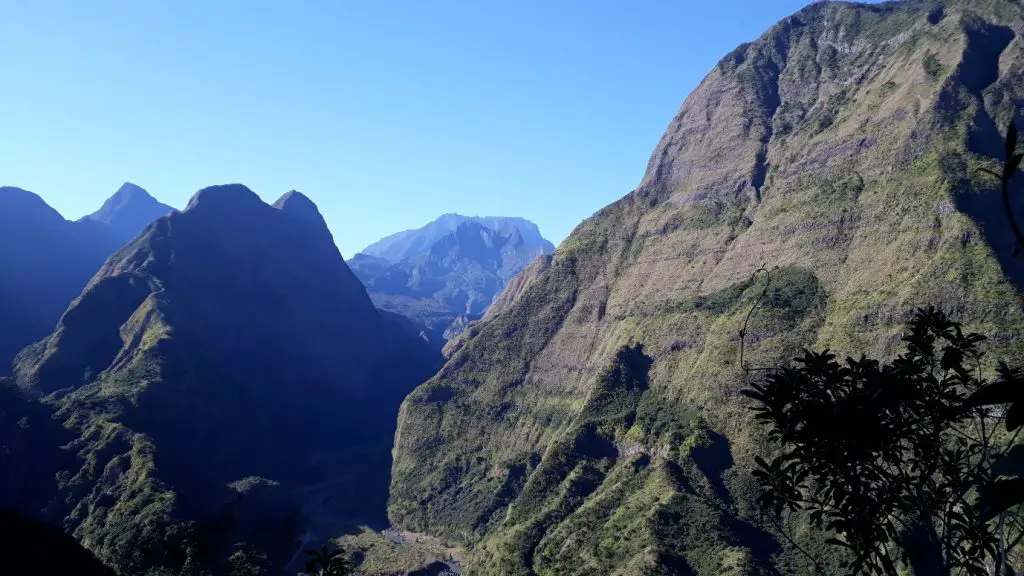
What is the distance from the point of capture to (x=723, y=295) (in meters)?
119

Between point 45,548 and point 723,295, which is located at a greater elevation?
point 723,295

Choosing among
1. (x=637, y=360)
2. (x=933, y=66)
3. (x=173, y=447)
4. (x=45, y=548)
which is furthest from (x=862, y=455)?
(x=173, y=447)

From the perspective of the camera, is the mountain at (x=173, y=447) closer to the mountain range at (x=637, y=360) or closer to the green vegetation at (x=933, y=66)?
the mountain range at (x=637, y=360)

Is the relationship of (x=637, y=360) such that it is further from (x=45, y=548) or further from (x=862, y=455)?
(x=862, y=455)

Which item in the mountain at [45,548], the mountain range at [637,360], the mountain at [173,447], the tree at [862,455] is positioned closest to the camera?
the tree at [862,455]

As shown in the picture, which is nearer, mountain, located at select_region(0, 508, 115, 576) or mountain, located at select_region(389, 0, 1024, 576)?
mountain, located at select_region(0, 508, 115, 576)

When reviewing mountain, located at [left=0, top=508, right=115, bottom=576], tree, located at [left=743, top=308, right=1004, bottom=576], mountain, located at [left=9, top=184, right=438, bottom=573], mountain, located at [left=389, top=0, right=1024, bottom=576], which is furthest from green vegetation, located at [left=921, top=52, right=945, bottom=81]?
mountain, located at [left=0, top=508, right=115, bottom=576]

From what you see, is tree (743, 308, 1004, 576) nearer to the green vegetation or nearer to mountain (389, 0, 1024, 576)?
mountain (389, 0, 1024, 576)

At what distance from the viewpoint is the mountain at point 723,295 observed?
85.4m

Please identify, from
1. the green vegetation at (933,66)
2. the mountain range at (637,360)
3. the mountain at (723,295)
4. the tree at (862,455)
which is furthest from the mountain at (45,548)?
the green vegetation at (933,66)

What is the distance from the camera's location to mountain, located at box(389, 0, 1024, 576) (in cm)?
8544

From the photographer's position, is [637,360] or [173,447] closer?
[637,360]

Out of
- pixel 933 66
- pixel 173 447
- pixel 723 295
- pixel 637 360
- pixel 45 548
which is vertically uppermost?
pixel 933 66

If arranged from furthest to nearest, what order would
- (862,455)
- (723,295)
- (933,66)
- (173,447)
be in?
(173,447)
(723,295)
(933,66)
(862,455)
